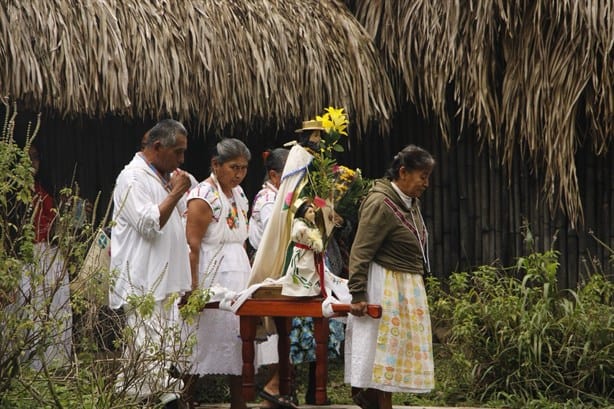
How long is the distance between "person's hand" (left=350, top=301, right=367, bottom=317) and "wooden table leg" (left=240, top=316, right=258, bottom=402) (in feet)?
1.82

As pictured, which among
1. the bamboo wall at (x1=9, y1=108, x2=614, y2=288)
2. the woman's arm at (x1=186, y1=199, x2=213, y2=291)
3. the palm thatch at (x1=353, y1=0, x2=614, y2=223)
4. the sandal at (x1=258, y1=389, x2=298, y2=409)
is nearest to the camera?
the sandal at (x1=258, y1=389, x2=298, y2=409)

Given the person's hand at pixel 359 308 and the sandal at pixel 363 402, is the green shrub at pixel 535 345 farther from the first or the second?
the person's hand at pixel 359 308

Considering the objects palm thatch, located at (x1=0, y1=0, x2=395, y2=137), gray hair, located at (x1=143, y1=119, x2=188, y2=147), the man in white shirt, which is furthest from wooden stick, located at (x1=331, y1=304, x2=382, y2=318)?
palm thatch, located at (x1=0, y1=0, x2=395, y2=137)

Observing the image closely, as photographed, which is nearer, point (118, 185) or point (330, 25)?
point (118, 185)

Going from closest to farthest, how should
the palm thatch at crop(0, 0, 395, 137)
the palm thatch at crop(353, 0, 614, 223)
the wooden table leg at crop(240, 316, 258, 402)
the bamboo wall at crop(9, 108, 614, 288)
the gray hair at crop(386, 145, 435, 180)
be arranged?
the gray hair at crop(386, 145, 435, 180), the wooden table leg at crop(240, 316, 258, 402), the palm thatch at crop(0, 0, 395, 137), the palm thatch at crop(353, 0, 614, 223), the bamboo wall at crop(9, 108, 614, 288)

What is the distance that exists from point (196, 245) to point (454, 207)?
131 inches

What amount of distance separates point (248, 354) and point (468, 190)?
11.6ft

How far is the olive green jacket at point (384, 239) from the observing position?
5941 millimetres

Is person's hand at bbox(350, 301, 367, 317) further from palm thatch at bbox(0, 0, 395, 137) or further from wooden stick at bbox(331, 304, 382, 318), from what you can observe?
palm thatch at bbox(0, 0, 395, 137)

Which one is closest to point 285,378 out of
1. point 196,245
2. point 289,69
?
point 196,245

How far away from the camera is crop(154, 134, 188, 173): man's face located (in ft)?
20.3

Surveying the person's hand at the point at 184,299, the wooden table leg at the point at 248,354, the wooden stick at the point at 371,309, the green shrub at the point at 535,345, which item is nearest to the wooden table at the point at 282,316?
the wooden table leg at the point at 248,354

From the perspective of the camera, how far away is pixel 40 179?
8.75m

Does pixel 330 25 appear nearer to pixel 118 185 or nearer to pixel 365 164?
pixel 365 164
